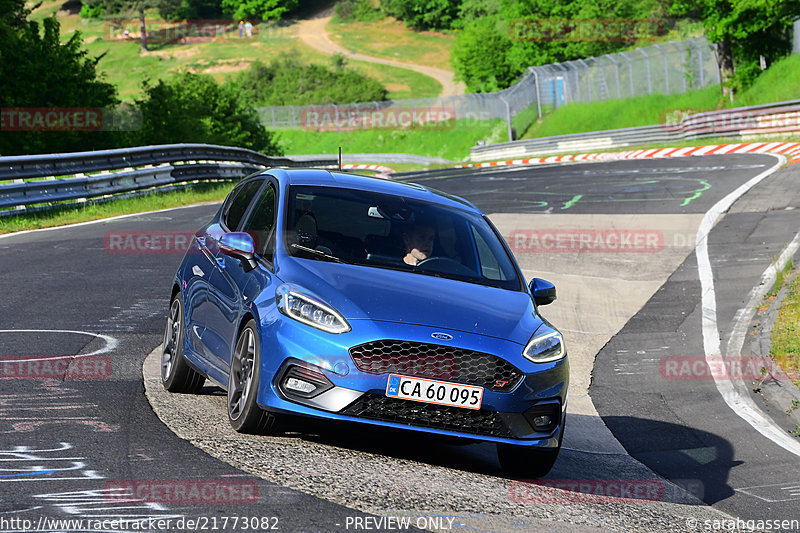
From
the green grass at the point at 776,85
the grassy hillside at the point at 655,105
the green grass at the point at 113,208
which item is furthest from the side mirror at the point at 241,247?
the green grass at the point at 776,85

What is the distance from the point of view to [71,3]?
173375 millimetres

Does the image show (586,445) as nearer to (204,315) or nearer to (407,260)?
(407,260)

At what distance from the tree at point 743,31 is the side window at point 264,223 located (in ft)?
142

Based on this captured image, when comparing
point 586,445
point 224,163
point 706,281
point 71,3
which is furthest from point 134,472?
point 71,3

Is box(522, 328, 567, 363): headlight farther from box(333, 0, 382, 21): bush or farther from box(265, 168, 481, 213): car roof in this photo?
box(333, 0, 382, 21): bush

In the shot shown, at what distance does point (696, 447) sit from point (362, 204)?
310 centimetres

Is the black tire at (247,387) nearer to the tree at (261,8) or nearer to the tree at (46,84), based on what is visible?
the tree at (46,84)

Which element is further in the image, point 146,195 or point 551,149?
point 551,149
